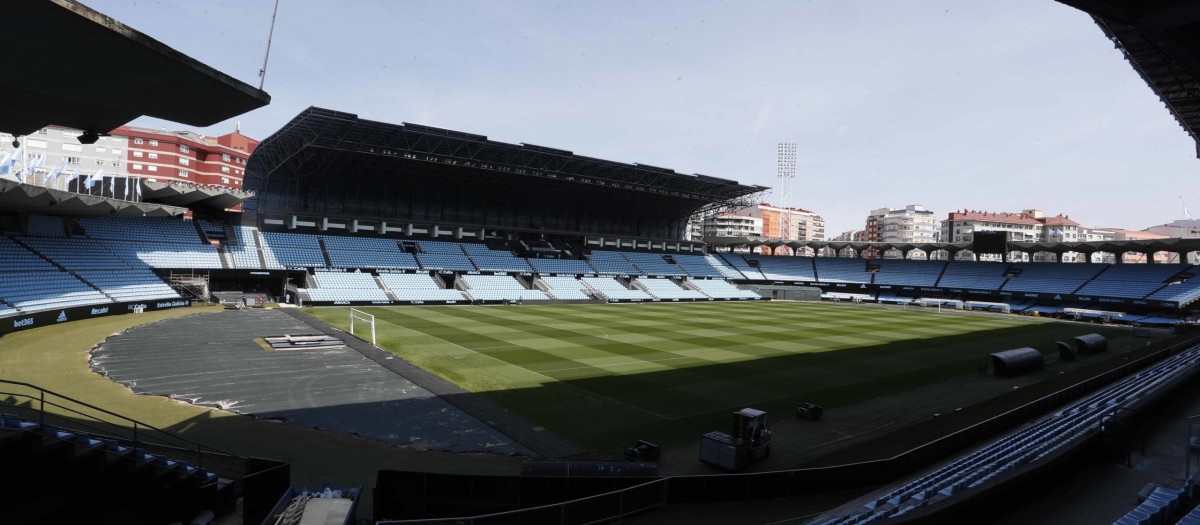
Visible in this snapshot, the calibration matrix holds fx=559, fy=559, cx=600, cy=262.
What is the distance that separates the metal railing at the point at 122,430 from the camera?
36.4ft

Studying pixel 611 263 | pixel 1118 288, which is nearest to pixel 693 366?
pixel 611 263

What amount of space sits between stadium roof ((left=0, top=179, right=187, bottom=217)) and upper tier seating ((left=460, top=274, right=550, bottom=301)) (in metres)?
27.7

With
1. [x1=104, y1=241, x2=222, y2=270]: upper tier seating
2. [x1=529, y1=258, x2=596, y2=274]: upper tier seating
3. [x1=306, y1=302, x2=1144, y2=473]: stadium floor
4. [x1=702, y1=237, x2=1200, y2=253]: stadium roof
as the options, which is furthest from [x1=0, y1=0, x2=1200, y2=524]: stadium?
[x1=529, y1=258, x2=596, y2=274]: upper tier seating

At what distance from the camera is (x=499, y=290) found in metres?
62.9

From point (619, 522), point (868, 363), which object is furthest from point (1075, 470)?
point (868, 363)

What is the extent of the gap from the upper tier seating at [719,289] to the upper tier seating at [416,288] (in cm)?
3609

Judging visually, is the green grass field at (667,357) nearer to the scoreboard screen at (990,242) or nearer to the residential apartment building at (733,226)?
the scoreboard screen at (990,242)

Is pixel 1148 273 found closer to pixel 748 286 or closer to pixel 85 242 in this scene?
pixel 748 286

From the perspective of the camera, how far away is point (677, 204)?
86.2m

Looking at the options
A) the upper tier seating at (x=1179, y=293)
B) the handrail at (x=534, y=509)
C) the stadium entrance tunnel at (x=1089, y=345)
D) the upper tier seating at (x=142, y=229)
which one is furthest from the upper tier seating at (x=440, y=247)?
the upper tier seating at (x=1179, y=293)

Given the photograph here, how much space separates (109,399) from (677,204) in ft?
245

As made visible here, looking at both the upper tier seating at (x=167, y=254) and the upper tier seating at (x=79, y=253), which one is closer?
the upper tier seating at (x=79, y=253)

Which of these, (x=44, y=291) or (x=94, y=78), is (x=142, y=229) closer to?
(x=44, y=291)

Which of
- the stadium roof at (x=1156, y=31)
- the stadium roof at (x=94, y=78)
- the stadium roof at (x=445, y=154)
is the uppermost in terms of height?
the stadium roof at (x=445, y=154)
